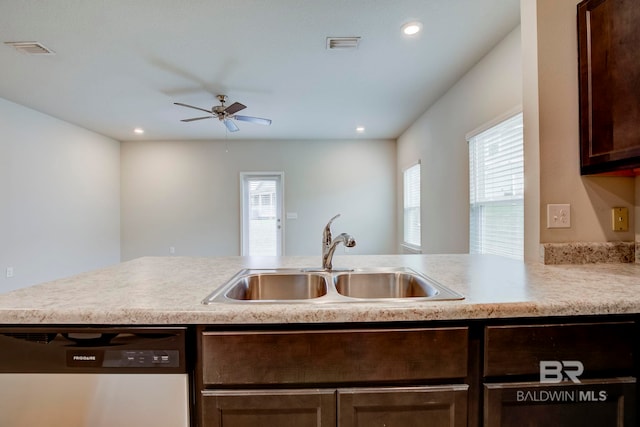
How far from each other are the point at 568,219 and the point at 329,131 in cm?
404

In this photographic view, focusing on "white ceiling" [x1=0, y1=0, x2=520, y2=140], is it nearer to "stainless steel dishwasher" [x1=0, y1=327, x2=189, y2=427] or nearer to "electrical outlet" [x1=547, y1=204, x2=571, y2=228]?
"electrical outlet" [x1=547, y1=204, x2=571, y2=228]

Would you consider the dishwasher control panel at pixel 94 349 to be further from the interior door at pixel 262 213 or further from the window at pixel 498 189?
the interior door at pixel 262 213

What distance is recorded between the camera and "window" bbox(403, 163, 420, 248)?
14.6 ft

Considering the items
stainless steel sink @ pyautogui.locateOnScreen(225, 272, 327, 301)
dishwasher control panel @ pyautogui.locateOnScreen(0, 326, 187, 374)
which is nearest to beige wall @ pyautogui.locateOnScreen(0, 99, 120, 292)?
dishwasher control panel @ pyautogui.locateOnScreen(0, 326, 187, 374)

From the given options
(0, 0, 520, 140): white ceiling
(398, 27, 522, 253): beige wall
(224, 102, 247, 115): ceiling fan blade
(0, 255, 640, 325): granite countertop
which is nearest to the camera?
(0, 255, 640, 325): granite countertop

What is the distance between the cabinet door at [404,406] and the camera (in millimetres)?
808

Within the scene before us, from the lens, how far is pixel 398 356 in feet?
2.64

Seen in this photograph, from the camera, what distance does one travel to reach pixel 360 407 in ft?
2.67

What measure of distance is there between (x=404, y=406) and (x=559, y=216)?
119 centimetres

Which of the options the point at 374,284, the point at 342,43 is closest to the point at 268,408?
the point at 374,284

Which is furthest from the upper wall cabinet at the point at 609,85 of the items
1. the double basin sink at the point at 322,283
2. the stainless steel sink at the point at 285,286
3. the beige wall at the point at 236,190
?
the beige wall at the point at 236,190

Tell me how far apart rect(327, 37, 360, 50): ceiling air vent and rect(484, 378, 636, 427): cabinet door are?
2394 mm

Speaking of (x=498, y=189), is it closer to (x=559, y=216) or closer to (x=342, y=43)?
(x=559, y=216)

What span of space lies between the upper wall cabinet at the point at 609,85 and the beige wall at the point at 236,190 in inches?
166
